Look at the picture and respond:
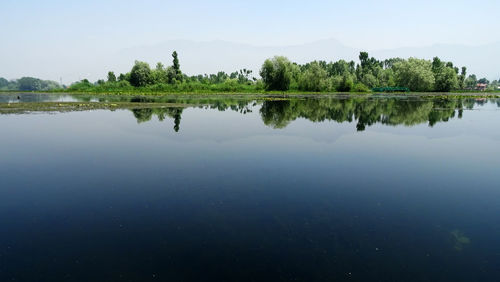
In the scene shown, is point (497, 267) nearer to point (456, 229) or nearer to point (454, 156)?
point (456, 229)

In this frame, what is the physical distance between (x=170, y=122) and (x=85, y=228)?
24204mm

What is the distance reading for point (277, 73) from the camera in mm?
126000

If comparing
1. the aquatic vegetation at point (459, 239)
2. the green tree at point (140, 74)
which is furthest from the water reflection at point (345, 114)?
the green tree at point (140, 74)

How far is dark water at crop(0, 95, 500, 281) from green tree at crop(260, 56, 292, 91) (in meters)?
108

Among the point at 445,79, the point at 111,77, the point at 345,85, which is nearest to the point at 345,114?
the point at 345,85

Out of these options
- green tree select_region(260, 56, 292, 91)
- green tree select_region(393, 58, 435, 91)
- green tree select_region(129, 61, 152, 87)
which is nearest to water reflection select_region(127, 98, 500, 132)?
green tree select_region(260, 56, 292, 91)

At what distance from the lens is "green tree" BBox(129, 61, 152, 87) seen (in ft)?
468

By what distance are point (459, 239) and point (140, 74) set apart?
5932 inches

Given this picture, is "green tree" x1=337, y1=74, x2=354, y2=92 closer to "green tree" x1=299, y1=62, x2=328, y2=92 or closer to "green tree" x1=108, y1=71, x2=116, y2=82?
"green tree" x1=299, y1=62, x2=328, y2=92

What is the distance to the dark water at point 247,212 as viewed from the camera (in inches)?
292

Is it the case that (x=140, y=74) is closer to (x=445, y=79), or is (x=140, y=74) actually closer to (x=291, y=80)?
(x=291, y=80)

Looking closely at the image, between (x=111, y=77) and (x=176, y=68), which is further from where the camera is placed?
(x=111, y=77)

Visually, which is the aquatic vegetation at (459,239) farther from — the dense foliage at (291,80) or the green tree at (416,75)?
the green tree at (416,75)

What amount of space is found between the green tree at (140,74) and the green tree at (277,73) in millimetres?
59214
